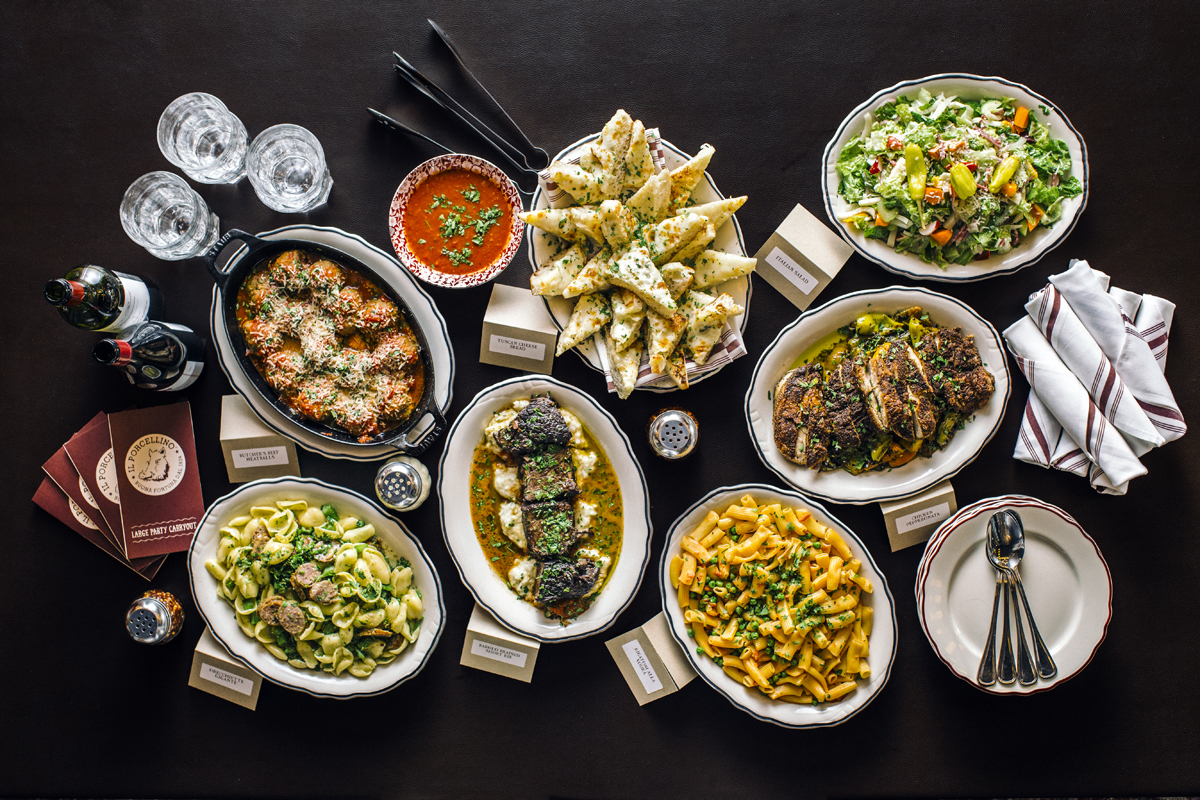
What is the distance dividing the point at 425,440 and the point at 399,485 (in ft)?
1.02

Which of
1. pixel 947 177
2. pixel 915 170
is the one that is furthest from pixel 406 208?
pixel 947 177

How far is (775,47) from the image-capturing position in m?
3.63

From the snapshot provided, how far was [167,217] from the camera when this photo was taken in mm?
3500

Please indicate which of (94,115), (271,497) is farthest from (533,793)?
(94,115)

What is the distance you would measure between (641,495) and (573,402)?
688mm

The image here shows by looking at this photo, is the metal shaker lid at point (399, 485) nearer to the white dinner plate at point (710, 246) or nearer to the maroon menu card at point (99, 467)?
the white dinner plate at point (710, 246)

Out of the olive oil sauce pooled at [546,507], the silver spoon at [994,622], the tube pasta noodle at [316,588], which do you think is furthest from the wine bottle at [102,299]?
the silver spoon at [994,622]

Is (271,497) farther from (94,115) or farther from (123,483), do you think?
(94,115)

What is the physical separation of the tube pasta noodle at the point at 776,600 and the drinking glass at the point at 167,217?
3.46 metres

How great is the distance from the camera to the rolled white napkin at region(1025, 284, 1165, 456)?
335 centimetres

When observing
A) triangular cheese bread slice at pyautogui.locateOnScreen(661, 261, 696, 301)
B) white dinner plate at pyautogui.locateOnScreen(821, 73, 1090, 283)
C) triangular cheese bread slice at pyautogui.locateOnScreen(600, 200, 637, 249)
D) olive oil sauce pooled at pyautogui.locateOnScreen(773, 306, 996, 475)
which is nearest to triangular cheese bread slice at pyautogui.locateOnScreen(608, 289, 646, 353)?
triangular cheese bread slice at pyautogui.locateOnScreen(661, 261, 696, 301)

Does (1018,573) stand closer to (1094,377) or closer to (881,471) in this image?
(881,471)

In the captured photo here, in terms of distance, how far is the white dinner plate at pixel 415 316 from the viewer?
11.2 ft

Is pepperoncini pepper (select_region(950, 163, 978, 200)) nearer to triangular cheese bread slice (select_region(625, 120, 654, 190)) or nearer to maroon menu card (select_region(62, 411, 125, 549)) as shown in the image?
triangular cheese bread slice (select_region(625, 120, 654, 190))
